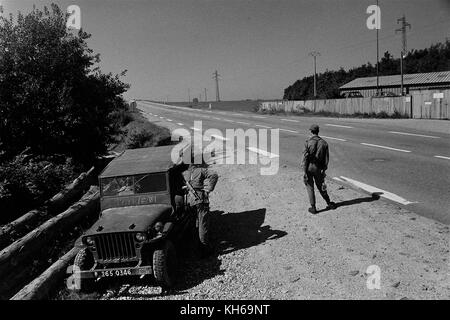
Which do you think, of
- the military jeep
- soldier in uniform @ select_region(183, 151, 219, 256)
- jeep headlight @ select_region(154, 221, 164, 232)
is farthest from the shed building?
jeep headlight @ select_region(154, 221, 164, 232)

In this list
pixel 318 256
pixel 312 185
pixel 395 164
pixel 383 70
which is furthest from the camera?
pixel 383 70

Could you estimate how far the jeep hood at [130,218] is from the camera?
21.2ft

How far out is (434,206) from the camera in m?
8.71

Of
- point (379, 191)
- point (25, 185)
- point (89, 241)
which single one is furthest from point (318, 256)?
point (25, 185)

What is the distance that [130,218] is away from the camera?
6.86m

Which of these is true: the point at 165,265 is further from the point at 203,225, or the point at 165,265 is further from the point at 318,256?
the point at 318,256

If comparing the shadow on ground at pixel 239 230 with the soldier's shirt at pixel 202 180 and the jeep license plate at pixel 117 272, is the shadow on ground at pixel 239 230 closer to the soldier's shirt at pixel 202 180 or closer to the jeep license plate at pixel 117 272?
the soldier's shirt at pixel 202 180

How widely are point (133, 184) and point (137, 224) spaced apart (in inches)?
51.3

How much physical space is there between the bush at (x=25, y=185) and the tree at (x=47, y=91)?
1.90m

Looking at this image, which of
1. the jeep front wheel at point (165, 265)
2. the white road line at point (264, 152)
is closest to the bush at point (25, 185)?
the jeep front wheel at point (165, 265)

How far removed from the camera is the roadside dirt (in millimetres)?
5715

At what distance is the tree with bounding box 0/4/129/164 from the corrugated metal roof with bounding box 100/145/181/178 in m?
6.63
